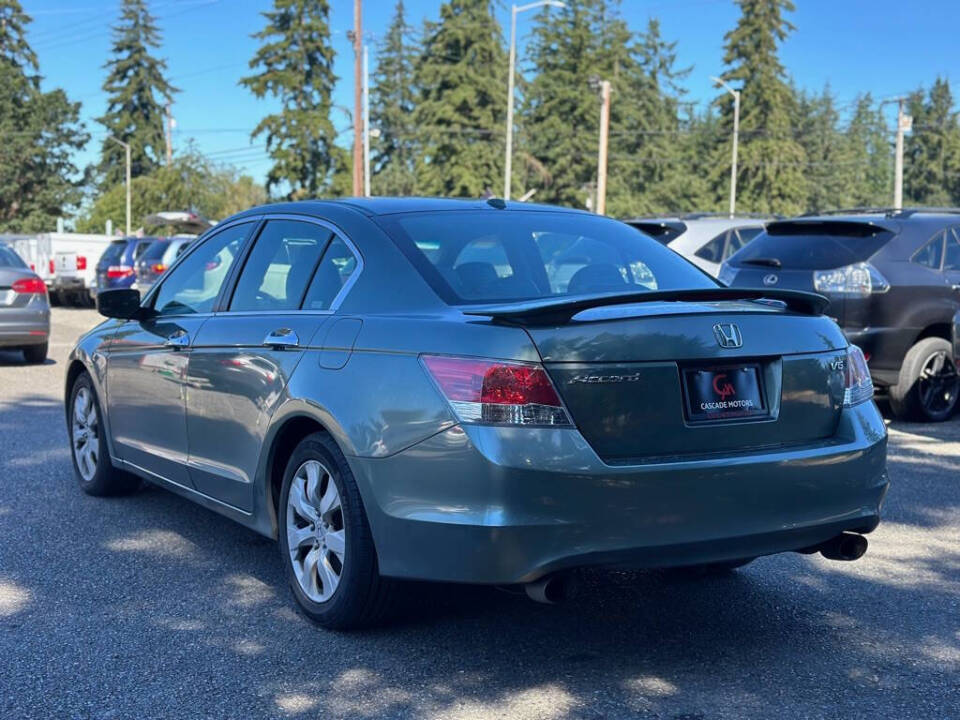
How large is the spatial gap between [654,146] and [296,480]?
7245cm

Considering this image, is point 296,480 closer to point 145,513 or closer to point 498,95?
point 145,513

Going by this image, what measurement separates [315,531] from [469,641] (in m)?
0.70

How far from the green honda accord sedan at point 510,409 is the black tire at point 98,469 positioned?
1.55 meters

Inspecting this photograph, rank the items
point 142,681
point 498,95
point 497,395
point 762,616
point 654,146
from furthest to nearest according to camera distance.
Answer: point 654,146, point 498,95, point 762,616, point 142,681, point 497,395

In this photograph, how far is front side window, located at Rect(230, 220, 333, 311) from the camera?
15.7ft

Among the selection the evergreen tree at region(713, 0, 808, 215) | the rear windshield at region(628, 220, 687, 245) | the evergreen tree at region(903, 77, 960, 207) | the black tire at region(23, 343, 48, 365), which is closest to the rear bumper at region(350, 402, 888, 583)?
the rear windshield at region(628, 220, 687, 245)

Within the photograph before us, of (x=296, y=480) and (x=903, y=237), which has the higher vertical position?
(x=903, y=237)

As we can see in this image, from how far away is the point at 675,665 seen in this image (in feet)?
13.1

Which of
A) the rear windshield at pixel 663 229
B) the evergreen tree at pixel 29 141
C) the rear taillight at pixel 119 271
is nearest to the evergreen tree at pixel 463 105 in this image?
the evergreen tree at pixel 29 141

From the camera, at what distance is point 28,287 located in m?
14.6

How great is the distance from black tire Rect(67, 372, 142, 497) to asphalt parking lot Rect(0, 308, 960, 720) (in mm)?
557

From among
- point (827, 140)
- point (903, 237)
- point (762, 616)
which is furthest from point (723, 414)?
point (827, 140)

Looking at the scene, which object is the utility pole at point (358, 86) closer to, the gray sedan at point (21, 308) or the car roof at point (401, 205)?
the gray sedan at point (21, 308)

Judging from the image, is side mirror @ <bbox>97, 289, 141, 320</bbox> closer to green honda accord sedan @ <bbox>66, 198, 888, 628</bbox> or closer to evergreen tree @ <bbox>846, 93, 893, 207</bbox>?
green honda accord sedan @ <bbox>66, 198, 888, 628</bbox>
